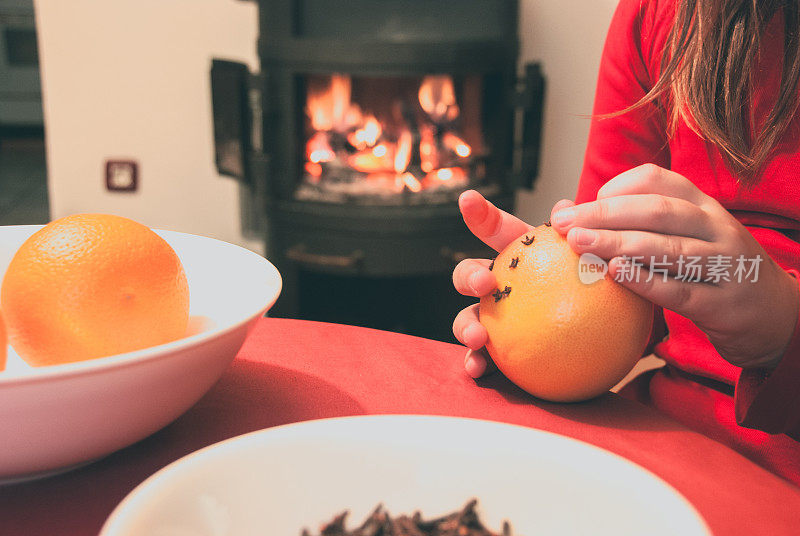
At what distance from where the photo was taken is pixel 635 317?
20.3 inches

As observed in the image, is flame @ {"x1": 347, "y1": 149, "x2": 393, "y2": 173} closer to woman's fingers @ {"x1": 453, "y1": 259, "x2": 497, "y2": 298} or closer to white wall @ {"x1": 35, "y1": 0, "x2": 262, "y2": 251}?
white wall @ {"x1": 35, "y1": 0, "x2": 262, "y2": 251}

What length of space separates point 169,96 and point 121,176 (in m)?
0.30

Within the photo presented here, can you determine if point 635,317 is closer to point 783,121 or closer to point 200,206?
point 783,121

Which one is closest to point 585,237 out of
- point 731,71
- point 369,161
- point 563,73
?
point 731,71

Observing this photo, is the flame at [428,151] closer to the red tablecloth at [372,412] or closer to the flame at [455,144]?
the flame at [455,144]

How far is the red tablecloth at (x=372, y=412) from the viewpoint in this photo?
0.42 metres

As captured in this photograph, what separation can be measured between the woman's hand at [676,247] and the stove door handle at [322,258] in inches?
49.8

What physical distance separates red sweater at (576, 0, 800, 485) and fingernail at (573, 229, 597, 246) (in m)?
0.15

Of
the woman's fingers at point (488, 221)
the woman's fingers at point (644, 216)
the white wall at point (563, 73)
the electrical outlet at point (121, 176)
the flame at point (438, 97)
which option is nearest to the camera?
the woman's fingers at point (644, 216)

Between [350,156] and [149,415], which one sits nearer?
[149,415]

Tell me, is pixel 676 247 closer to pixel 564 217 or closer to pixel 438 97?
pixel 564 217

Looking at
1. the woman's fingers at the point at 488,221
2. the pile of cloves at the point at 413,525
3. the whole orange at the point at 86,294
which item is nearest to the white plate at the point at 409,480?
the pile of cloves at the point at 413,525

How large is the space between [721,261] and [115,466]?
433 millimetres

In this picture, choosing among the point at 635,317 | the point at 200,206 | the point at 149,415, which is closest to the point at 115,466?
the point at 149,415
